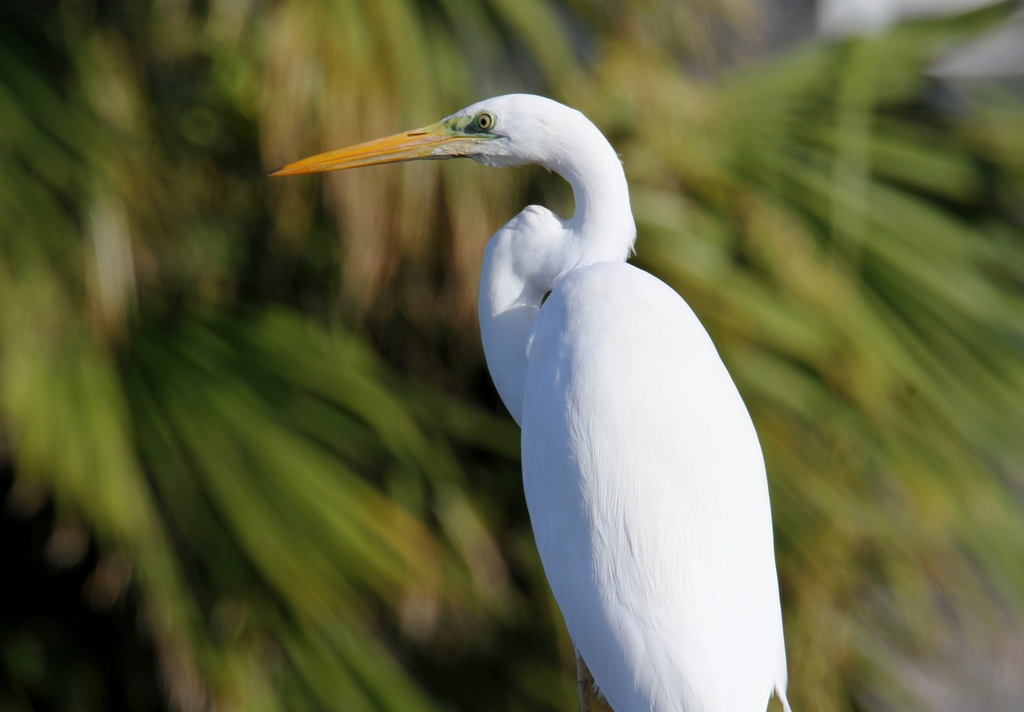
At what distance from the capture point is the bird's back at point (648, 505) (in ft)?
2.90

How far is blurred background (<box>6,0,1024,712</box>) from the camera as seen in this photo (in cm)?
131

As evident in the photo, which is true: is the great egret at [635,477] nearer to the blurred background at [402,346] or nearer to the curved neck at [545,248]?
the curved neck at [545,248]

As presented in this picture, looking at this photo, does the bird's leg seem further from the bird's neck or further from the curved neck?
the bird's neck

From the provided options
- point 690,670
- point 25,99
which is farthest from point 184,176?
point 690,670

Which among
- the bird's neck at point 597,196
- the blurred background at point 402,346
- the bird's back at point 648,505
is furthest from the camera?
the blurred background at point 402,346

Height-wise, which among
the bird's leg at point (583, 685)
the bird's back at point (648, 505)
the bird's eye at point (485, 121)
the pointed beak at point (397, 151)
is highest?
the bird's eye at point (485, 121)

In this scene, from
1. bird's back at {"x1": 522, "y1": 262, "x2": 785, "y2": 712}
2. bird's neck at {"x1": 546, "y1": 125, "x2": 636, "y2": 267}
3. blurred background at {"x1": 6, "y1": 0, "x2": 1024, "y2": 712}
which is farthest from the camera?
blurred background at {"x1": 6, "y1": 0, "x2": 1024, "y2": 712}

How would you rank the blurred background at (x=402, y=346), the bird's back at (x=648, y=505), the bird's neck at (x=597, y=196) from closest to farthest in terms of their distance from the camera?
the bird's back at (x=648, y=505) < the bird's neck at (x=597, y=196) < the blurred background at (x=402, y=346)

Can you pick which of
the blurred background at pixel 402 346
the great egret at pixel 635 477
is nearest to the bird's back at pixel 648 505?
the great egret at pixel 635 477

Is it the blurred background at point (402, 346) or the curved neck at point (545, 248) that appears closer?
the curved neck at point (545, 248)

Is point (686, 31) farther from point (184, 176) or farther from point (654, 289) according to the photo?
point (184, 176)

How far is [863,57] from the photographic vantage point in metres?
1.77

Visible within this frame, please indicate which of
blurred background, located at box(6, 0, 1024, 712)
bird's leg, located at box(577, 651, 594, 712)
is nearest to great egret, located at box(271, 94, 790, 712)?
bird's leg, located at box(577, 651, 594, 712)

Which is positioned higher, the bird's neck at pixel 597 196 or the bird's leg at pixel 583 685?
the bird's neck at pixel 597 196
